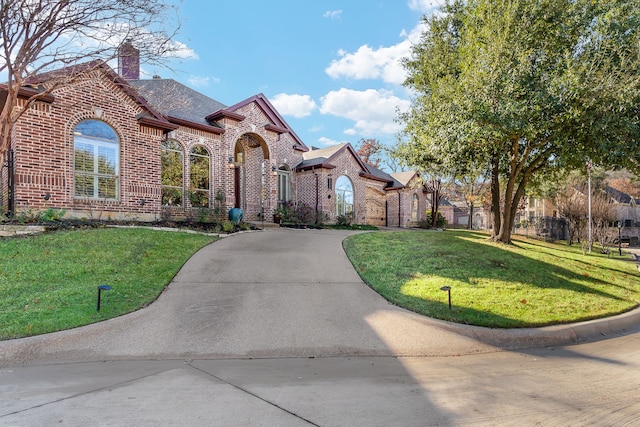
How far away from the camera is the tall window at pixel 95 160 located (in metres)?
11.1

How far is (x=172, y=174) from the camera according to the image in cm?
1429

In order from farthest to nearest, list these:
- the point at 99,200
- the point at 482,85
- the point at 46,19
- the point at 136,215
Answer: the point at 136,215
the point at 99,200
the point at 482,85
the point at 46,19

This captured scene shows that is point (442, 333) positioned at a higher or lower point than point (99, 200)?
lower

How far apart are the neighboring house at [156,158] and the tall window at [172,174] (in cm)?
4

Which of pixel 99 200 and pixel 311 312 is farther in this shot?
pixel 99 200

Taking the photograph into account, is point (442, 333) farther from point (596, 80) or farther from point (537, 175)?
point (537, 175)

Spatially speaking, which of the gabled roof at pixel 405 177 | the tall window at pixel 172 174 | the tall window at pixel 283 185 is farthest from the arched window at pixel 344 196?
the tall window at pixel 172 174

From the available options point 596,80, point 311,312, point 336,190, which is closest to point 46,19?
point 311,312

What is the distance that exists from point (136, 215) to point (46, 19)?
626cm

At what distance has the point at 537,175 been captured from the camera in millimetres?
15273

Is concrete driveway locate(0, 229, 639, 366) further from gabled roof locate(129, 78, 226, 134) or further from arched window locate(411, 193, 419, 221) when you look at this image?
arched window locate(411, 193, 419, 221)

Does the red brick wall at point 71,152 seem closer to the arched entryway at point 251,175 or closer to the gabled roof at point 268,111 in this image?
the gabled roof at point 268,111

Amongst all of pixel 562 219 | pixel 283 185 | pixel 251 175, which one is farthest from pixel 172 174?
pixel 562 219

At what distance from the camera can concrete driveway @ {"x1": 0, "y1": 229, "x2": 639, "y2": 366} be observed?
4.42 m
